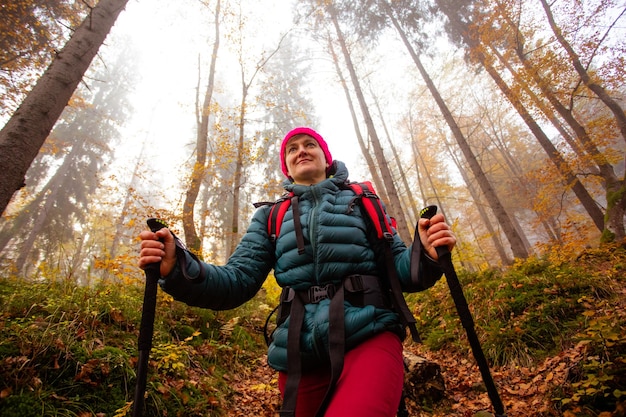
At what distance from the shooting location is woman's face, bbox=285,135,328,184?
2541mm

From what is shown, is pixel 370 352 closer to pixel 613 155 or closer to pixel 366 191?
pixel 366 191

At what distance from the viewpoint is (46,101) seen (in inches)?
147

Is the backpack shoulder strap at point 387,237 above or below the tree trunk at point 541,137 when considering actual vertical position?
below

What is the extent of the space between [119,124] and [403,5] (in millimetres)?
21781

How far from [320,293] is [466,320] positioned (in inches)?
37.3

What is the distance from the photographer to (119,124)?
2186 cm

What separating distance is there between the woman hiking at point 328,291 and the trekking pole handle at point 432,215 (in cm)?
4

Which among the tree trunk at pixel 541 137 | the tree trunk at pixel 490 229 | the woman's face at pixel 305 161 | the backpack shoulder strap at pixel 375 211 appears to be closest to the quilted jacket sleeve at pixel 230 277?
the woman's face at pixel 305 161

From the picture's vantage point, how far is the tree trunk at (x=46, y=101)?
3303 mm

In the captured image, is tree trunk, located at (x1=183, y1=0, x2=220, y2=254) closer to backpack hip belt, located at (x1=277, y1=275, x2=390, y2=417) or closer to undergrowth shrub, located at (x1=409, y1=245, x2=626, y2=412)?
backpack hip belt, located at (x1=277, y1=275, x2=390, y2=417)

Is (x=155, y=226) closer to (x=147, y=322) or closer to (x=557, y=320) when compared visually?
(x=147, y=322)

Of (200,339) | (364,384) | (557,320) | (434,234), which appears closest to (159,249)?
(364,384)

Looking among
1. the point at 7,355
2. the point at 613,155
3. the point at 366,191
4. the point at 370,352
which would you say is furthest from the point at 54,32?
the point at 613,155

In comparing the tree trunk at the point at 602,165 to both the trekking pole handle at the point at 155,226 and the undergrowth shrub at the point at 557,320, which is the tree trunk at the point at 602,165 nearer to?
the undergrowth shrub at the point at 557,320
